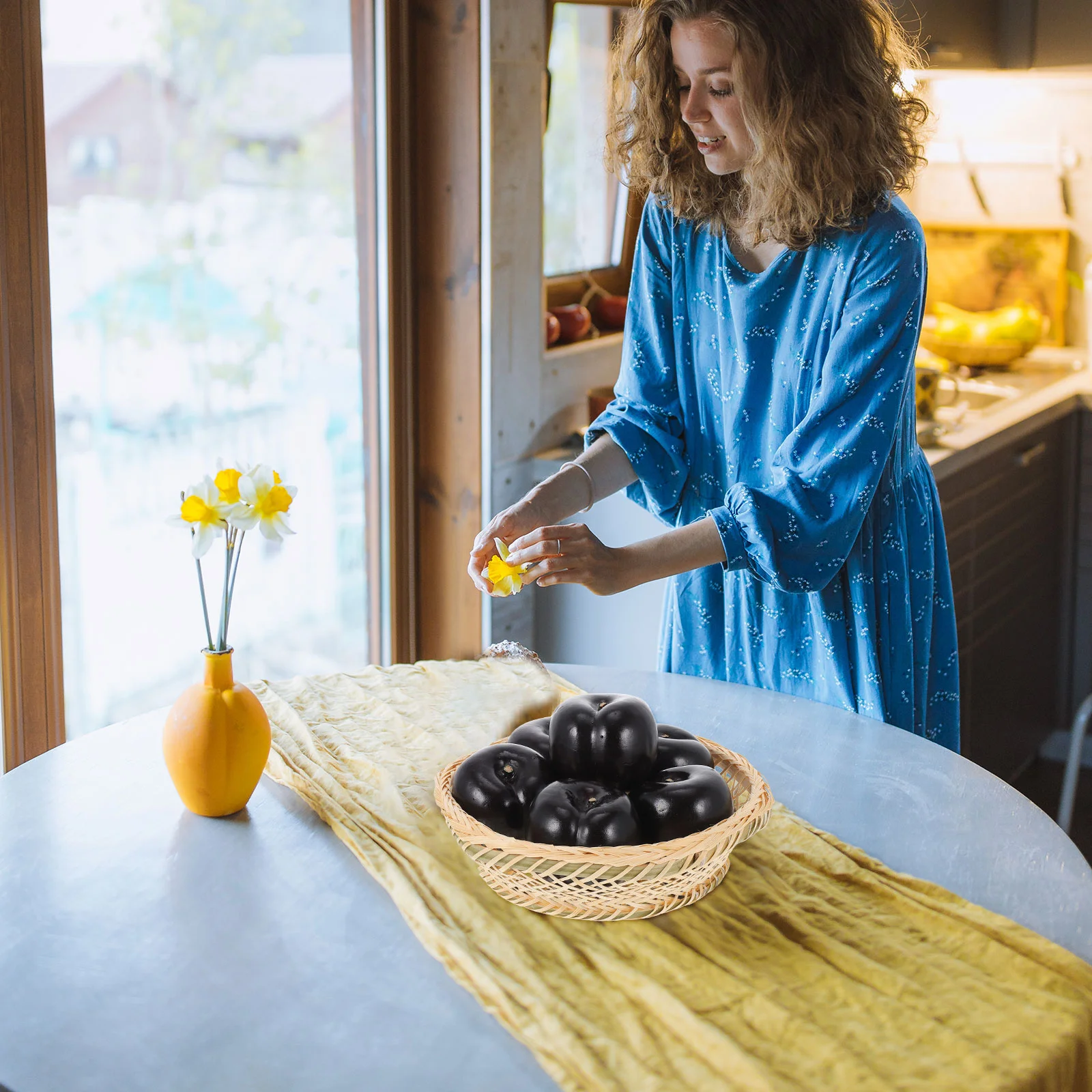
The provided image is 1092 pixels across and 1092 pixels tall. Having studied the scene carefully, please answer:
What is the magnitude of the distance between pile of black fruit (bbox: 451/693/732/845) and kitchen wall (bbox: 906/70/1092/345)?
2.90 metres

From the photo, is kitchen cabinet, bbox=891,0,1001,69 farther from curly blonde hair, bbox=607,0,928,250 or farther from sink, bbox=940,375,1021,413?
curly blonde hair, bbox=607,0,928,250

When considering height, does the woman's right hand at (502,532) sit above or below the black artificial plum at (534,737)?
above

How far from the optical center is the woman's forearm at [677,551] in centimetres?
141

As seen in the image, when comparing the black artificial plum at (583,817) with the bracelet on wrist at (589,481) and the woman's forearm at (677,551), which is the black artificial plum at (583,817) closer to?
the woman's forearm at (677,551)

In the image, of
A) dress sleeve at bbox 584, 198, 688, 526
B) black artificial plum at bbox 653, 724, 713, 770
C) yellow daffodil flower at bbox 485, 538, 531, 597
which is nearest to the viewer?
black artificial plum at bbox 653, 724, 713, 770

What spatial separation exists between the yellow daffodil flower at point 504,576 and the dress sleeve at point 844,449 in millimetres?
242

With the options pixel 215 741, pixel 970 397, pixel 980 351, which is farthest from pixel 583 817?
pixel 980 351

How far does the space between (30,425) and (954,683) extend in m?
1.37

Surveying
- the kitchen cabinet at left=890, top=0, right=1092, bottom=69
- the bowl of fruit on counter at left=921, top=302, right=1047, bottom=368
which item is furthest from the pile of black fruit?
the bowl of fruit on counter at left=921, top=302, right=1047, bottom=368

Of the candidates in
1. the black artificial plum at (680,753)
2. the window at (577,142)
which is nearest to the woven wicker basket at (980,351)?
the window at (577,142)

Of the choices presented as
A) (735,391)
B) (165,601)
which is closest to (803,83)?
(735,391)

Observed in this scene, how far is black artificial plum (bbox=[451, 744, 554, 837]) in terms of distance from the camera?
101 centimetres

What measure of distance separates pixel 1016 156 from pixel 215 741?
320 cm

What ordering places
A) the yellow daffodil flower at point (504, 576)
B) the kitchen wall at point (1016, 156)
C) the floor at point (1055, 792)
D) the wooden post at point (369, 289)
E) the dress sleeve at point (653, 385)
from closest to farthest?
1. the yellow daffodil flower at point (504, 576)
2. the dress sleeve at point (653, 385)
3. the wooden post at point (369, 289)
4. the floor at point (1055, 792)
5. the kitchen wall at point (1016, 156)
